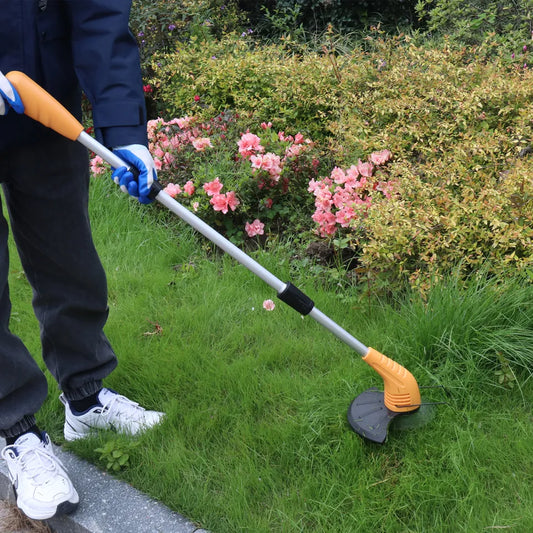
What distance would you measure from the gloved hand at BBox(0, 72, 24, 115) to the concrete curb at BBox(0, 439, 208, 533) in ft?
4.01

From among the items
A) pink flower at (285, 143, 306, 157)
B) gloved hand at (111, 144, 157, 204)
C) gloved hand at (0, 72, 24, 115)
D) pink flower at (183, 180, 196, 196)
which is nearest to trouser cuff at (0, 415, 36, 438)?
gloved hand at (111, 144, 157, 204)

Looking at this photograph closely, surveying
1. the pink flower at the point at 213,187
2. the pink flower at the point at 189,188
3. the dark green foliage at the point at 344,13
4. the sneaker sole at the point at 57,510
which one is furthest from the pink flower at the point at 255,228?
the dark green foliage at the point at 344,13

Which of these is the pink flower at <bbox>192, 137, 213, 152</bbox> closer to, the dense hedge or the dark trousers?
the dense hedge

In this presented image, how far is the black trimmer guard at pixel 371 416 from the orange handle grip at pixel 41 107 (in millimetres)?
1247

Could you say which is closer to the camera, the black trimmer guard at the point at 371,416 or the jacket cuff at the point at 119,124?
the jacket cuff at the point at 119,124

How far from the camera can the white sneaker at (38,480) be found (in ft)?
6.29

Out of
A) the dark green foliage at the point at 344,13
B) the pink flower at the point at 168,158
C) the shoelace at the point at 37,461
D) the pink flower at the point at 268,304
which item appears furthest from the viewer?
the dark green foliage at the point at 344,13

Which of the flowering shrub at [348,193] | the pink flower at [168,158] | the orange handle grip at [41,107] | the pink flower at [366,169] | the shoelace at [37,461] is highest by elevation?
the orange handle grip at [41,107]

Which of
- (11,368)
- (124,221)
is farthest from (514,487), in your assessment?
(124,221)

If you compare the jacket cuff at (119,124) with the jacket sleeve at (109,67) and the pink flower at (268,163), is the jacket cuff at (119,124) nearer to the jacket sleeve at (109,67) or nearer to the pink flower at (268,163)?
the jacket sleeve at (109,67)

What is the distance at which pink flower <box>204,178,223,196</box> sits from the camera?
11.0ft

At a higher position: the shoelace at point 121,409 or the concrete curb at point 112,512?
the shoelace at point 121,409

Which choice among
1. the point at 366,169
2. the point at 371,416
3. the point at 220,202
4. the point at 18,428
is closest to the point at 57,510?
the point at 18,428

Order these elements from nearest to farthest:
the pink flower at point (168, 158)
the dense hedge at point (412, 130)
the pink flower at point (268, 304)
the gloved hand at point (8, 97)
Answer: the gloved hand at point (8, 97) < the dense hedge at point (412, 130) < the pink flower at point (268, 304) < the pink flower at point (168, 158)
